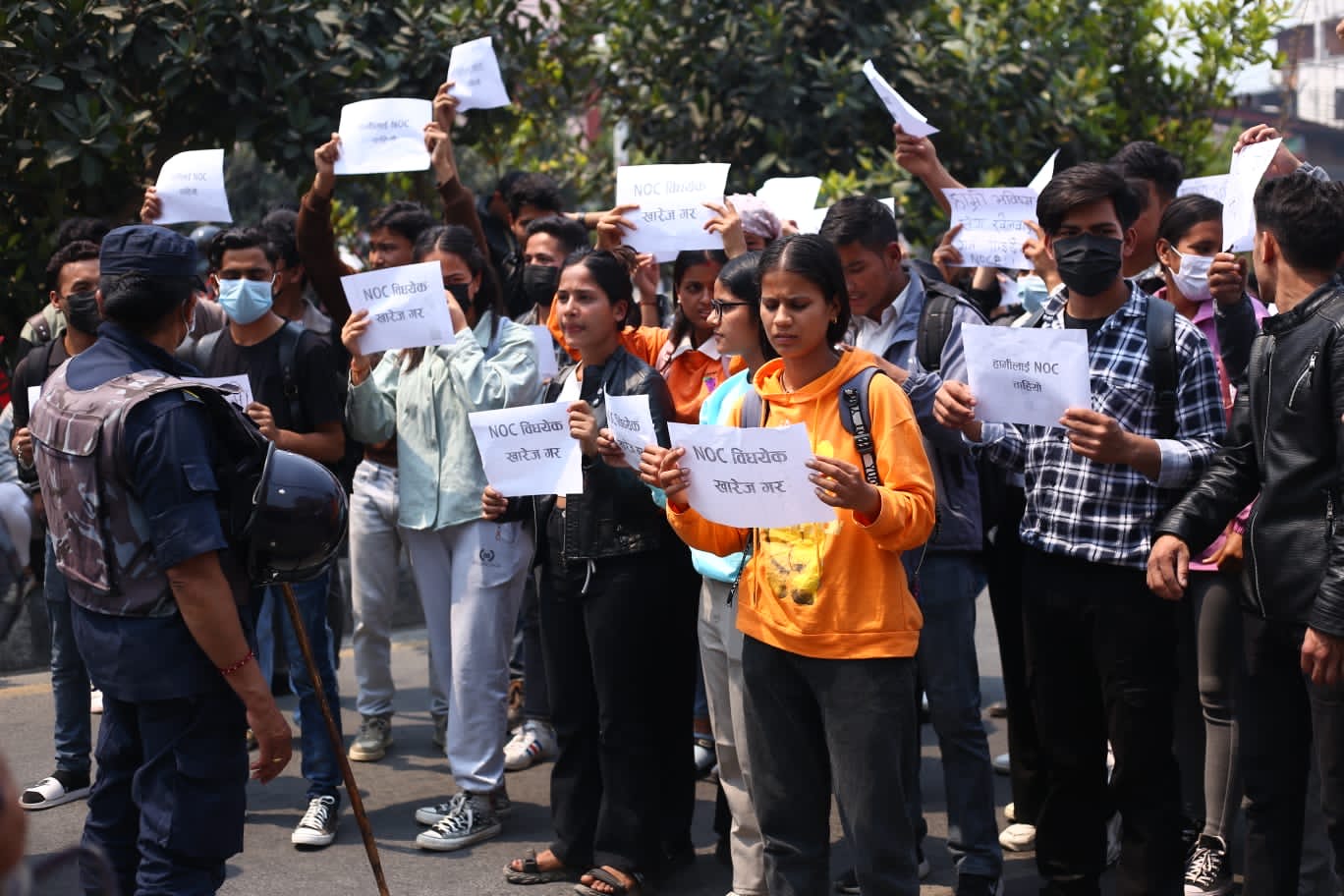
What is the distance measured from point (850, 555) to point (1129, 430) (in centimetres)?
107

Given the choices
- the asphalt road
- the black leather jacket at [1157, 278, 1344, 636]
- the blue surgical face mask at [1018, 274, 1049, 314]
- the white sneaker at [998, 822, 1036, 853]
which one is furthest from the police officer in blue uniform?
the blue surgical face mask at [1018, 274, 1049, 314]

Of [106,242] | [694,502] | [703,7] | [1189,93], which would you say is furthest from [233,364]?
[1189,93]

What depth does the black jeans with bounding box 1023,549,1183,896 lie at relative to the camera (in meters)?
4.61

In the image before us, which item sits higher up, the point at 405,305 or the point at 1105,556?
the point at 405,305

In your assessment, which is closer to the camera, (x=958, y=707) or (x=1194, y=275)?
(x=958, y=707)

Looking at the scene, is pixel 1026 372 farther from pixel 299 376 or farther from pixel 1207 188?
pixel 299 376

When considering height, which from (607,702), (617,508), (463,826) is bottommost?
(463,826)

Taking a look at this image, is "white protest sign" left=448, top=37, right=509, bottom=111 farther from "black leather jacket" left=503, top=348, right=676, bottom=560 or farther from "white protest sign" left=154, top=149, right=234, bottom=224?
"black leather jacket" left=503, top=348, right=676, bottom=560

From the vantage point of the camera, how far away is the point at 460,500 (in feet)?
19.9

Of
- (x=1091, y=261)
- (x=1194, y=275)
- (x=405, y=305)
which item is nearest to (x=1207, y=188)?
(x=1194, y=275)

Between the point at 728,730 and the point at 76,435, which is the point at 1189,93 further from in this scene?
the point at 76,435

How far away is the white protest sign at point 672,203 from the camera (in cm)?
614

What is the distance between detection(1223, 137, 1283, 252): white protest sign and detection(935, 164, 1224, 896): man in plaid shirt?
55 cm

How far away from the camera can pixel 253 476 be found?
4090 mm
